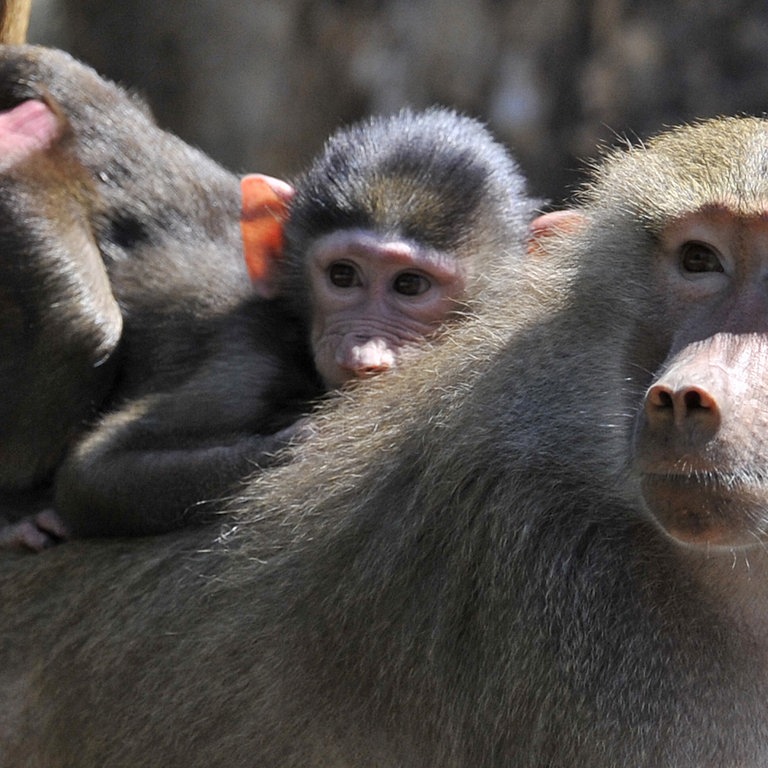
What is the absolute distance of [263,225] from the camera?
3920mm

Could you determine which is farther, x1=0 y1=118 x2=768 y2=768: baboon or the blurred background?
the blurred background

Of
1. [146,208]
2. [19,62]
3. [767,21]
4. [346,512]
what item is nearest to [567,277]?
[346,512]

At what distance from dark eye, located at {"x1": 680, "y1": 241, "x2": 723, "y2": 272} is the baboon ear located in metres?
0.40

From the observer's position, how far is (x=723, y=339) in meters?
2.42

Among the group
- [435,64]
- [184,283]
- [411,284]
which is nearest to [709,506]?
[411,284]

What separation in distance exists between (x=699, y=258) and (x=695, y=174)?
165 millimetres

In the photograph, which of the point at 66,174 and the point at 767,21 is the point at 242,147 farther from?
the point at 66,174

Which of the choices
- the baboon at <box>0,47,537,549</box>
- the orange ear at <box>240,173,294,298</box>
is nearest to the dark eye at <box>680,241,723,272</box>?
the baboon at <box>0,47,537,549</box>

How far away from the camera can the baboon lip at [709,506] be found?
2.35 metres

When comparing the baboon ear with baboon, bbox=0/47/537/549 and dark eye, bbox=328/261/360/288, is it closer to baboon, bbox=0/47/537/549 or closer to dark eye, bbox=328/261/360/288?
baboon, bbox=0/47/537/549

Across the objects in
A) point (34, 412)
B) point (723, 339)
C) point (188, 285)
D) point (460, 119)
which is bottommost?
point (34, 412)

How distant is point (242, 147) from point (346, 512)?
519 cm

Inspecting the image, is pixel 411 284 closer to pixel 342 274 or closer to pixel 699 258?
pixel 342 274

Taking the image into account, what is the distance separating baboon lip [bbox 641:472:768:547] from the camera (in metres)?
2.35
